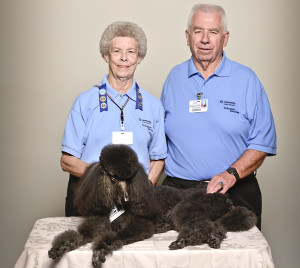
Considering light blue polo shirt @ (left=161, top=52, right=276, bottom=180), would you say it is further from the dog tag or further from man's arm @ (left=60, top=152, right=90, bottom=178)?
the dog tag

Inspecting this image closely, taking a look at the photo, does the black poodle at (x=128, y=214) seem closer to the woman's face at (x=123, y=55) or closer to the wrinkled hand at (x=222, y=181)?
the wrinkled hand at (x=222, y=181)

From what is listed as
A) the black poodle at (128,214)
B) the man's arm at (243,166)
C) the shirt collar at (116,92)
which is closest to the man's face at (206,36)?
the shirt collar at (116,92)

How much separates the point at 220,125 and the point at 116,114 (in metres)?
0.57

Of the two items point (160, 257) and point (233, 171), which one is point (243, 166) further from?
point (160, 257)

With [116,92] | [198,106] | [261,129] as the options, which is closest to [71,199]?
[116,92]

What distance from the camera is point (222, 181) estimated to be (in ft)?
8.61

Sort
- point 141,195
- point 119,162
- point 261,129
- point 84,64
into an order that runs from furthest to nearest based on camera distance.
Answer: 1. point 84,64
2. point 261,129
3. point 141,195
4. point 119,162

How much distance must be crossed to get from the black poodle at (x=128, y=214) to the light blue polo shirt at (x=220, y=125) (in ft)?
1.49

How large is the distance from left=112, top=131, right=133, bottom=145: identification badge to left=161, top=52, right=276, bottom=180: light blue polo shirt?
1.19 ft

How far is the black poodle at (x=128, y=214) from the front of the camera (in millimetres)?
2072

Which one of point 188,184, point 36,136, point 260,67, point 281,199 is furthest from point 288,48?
point 36,136

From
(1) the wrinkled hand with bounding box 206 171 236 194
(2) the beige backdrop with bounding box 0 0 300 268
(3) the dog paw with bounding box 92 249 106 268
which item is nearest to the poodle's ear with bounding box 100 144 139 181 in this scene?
(3) the dog paw with bounding box 92 249 106 268

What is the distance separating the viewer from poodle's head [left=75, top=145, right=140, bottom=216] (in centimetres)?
204

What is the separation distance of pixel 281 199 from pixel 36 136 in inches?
85.3
